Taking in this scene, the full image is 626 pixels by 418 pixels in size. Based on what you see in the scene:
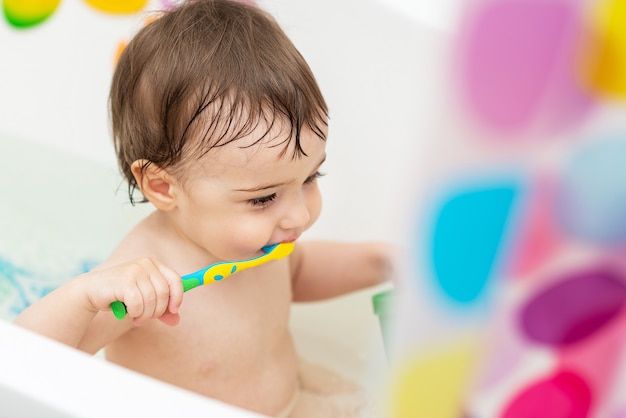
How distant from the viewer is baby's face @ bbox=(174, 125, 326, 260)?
0.77 m

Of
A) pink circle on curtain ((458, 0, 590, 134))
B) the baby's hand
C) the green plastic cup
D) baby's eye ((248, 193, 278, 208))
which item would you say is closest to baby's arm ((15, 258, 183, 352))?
the baby's hand

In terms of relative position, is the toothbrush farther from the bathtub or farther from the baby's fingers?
the bathtub

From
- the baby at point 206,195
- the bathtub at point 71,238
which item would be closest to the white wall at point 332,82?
the bathtub at point 71,238

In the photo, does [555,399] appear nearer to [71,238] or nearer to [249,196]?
[249,196]

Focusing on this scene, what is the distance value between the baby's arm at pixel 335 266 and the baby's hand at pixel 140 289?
1.15 ft

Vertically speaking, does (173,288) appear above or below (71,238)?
above

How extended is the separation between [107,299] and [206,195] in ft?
0.44

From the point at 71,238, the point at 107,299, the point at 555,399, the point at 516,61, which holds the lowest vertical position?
the point at 71,238

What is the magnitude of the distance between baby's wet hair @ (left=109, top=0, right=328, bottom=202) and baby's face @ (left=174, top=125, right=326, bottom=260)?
0.01m

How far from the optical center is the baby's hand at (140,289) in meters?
0.73

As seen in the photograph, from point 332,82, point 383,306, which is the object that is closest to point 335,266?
point 383,306

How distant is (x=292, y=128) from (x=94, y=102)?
702 mm

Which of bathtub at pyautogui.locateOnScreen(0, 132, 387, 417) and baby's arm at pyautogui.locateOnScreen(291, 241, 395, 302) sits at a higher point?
baby's arm at pyautogui.locateOnScreen(291, 241, 395, 302)

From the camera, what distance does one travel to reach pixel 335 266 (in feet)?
3.57
